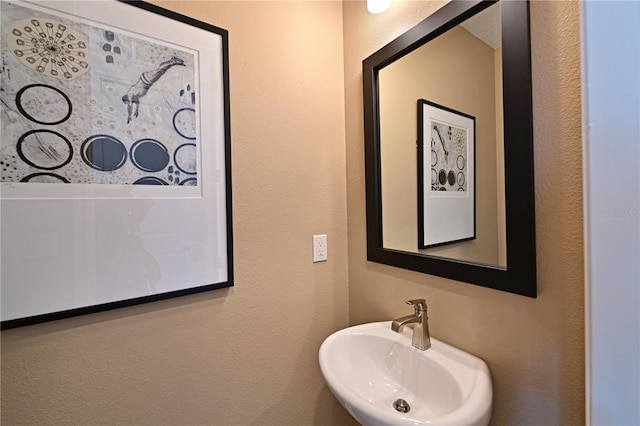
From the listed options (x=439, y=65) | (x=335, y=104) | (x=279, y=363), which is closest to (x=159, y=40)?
(x=335, y=104)

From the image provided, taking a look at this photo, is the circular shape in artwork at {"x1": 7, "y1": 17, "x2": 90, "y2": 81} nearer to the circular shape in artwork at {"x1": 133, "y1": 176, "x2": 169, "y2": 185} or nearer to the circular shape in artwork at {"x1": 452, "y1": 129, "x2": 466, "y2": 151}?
the circular shape in artwork at {"x1": 133, "y1": 176, "x2": 169, "y2": 185}

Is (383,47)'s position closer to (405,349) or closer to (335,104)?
(335,104)

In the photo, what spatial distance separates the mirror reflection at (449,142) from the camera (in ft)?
2.54

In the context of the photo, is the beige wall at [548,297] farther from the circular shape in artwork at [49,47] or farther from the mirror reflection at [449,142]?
the circular shape in artwork at [49,47]

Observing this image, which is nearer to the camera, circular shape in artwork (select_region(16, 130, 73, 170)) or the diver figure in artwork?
circular shape in artwork (select_region(16, 130, 73, 170))

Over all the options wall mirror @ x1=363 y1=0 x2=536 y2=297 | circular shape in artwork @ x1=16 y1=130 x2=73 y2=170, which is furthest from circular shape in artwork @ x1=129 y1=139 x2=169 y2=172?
wall mirror @ x1=363 y1=0 x2=536 y2=297

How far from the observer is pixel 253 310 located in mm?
1024

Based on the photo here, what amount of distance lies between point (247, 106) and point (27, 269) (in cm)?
78

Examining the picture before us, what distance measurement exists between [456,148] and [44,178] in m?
1.20

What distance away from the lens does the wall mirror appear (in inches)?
27.6

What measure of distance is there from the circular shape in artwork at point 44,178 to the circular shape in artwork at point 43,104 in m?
0.14

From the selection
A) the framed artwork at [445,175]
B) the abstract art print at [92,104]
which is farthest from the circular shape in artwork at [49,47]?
the framed artwork at [445,175]

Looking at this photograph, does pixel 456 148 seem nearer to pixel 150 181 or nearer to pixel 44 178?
pixel 150 181

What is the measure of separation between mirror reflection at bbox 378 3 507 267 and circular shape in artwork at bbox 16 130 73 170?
1.02m
